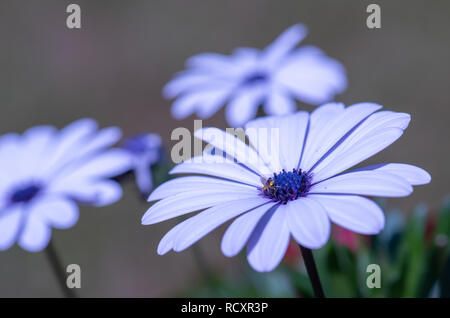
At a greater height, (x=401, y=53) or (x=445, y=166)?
(x=401, y=53)

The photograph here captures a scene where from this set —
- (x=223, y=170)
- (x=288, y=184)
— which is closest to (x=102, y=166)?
(x=223, y=170)

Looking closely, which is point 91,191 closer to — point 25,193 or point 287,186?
point 25,193

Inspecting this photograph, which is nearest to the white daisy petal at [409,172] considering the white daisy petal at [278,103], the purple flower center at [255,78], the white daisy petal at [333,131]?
the white daisy petal at [333,131]

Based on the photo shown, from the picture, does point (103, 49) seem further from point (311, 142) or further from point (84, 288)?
point (311, 142)

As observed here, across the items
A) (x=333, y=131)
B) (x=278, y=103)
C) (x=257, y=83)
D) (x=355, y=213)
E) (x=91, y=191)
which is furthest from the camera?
(x=257, y=83)

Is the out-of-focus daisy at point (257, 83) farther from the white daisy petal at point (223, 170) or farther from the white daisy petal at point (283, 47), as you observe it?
the white daisy petal at point (223, 170)

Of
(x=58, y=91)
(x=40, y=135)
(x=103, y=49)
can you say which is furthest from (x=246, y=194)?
(x=103, y=49)
